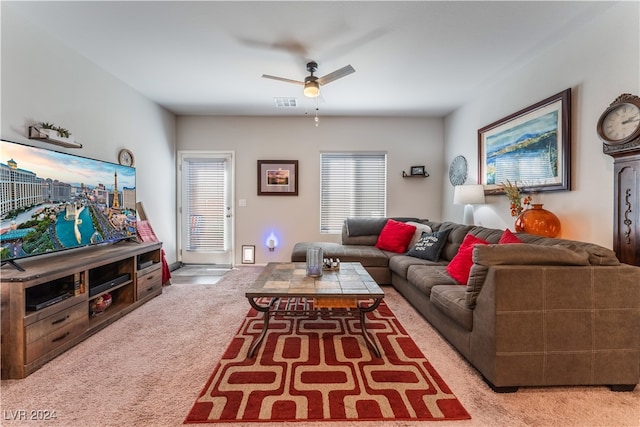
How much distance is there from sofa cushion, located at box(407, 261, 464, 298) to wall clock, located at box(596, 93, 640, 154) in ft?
4.88

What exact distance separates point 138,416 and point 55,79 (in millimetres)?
2997

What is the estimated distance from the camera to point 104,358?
208cm

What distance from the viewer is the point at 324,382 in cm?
178

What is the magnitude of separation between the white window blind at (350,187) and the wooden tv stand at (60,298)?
116 inches

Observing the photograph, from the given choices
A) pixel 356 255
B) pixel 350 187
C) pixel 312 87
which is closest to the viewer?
pixel 312 87

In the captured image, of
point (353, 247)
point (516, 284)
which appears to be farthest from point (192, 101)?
point (516, 284)

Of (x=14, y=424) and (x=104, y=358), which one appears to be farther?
(x=104, y=358)

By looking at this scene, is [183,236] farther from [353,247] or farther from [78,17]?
[78,17]

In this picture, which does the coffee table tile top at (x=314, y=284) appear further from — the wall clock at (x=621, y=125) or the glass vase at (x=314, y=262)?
the wall clock at (x=621, y=125)

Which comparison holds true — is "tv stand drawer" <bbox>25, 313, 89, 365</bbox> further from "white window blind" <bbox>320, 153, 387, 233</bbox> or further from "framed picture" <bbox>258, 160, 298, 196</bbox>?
"white window blind" <bbox>320, 153, 387, 233</bbox>

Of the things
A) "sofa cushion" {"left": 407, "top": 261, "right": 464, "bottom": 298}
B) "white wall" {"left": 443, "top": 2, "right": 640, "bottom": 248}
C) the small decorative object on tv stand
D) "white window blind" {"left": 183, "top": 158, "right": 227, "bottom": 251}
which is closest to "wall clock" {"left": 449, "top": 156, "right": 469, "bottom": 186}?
"white wall" {"left": 443, "top": 2, "right": 640, "bottom": 248}

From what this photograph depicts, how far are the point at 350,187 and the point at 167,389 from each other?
Result: 404 cm

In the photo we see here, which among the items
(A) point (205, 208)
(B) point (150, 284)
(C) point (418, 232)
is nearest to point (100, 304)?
(B) point (150, 284)

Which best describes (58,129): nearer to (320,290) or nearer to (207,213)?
(207,213)
